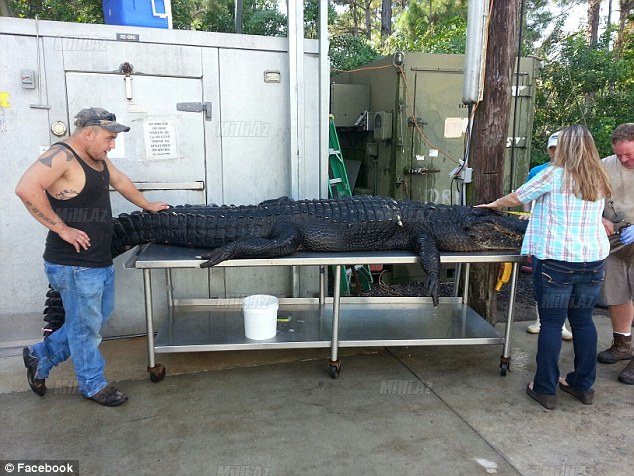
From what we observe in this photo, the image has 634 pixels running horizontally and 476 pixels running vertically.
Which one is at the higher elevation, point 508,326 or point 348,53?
point 348,53

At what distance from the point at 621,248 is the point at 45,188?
383cm

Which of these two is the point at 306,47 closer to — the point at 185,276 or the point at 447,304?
the point at 185,276

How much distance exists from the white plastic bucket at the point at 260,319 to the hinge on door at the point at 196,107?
1623mm

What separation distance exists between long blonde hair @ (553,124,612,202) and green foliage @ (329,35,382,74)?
7.45 metres

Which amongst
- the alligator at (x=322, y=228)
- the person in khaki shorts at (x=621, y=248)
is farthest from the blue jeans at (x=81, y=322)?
the person in khaki shorts at (x=621, y=248)

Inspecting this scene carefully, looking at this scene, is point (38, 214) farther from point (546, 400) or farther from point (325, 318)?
point (546, 400)

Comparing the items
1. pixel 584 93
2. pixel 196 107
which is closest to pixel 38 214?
pixel 196 107

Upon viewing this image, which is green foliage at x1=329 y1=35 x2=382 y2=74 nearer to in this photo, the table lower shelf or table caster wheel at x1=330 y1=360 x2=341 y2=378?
the table lower shelf

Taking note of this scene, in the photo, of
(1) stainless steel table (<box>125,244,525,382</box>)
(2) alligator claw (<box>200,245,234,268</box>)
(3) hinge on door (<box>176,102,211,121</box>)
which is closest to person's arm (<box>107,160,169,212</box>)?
(1) stainless steel table (<box>125,244,525,382</box>)

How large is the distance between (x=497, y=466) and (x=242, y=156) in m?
2.91

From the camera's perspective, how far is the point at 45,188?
2.60 m

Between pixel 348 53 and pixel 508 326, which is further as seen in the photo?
pixel 348 53

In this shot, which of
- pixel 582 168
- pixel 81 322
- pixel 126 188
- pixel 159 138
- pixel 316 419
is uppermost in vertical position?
pixel 159 138

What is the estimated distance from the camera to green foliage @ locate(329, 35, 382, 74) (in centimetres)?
1003
